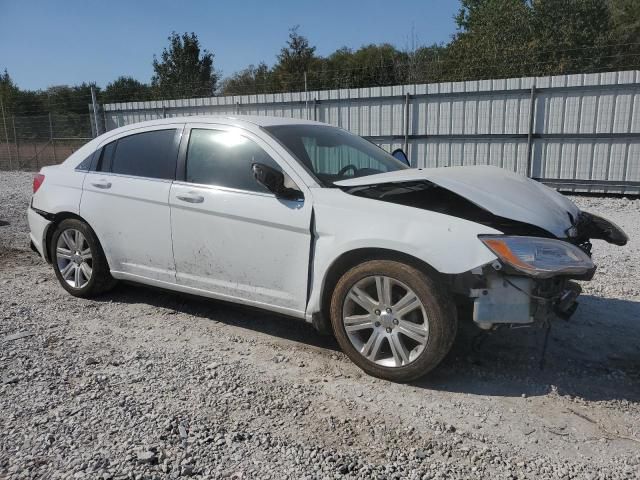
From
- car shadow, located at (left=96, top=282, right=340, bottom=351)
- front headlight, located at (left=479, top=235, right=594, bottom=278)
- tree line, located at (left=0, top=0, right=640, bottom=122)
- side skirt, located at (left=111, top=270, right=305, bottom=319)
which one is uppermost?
tree line, located at (left=0, top=0, right=640, bottom=122)

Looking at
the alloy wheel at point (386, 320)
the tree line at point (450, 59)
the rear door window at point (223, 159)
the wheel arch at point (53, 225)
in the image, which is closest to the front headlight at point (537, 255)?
the alloy wheel at point (386, 320)

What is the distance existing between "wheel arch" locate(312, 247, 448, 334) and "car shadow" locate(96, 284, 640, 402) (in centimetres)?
41

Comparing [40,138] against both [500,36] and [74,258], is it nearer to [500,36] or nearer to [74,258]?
[74,258]

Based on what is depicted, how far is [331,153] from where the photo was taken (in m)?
4.34

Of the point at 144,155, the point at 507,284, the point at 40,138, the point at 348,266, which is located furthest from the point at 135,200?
the point at 40,138

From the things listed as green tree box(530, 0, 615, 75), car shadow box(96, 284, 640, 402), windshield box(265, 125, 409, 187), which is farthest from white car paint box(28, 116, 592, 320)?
green tree box(530, 0, 615, 75)

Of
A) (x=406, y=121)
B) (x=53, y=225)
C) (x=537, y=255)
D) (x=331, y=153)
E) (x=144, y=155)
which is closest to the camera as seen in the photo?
(x=537, y=255)

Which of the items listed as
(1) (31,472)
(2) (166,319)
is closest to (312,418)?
(1) (31,472)

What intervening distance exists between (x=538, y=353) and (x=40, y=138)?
807 inches

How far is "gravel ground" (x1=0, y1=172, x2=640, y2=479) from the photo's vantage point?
8.38ft

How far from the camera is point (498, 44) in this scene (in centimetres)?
2756

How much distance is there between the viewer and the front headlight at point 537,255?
9.79 ft

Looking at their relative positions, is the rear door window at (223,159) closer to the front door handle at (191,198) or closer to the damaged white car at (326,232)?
the damaged white car at (326,232)

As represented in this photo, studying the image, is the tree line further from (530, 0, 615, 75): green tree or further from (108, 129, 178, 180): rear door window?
(108, 129, 178, 180): rear door window
